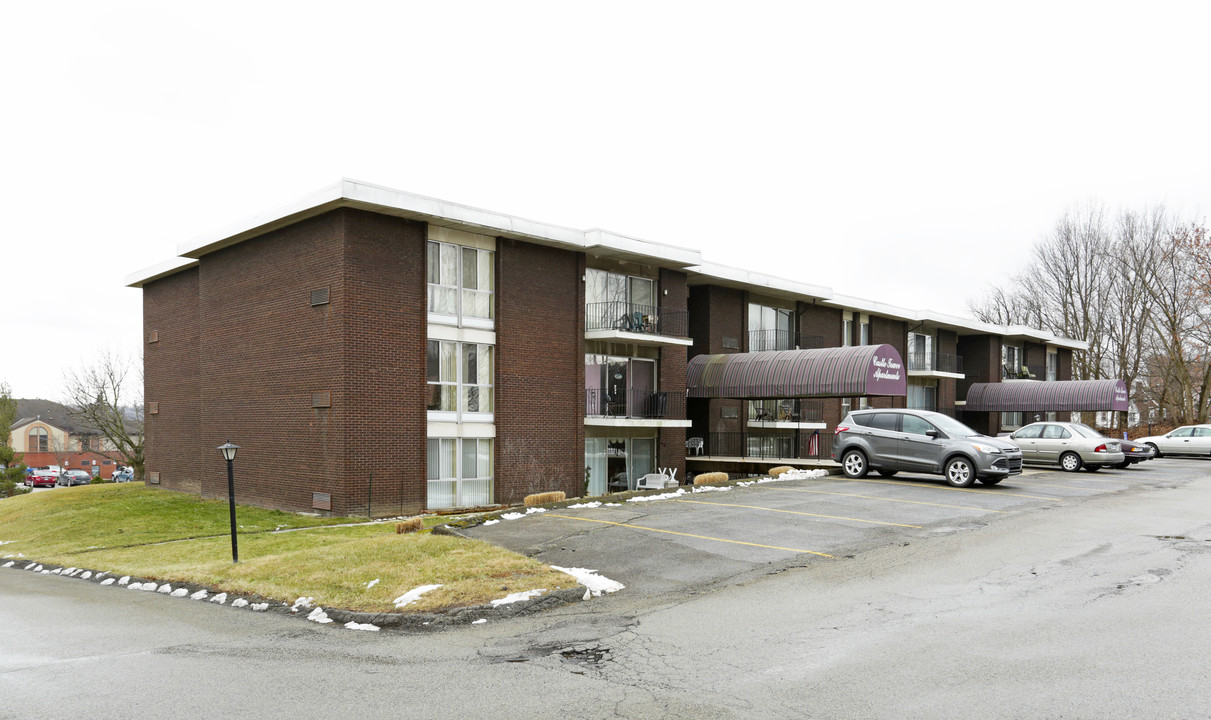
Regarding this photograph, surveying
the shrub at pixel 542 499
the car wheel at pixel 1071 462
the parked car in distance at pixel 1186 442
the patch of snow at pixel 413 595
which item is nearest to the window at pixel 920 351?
the parked car in distance at pixel 1186 442

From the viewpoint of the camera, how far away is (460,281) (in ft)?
74.8

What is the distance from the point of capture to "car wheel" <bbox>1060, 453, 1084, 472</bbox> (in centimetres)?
2738

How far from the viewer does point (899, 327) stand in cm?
4169

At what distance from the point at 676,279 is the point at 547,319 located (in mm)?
6250

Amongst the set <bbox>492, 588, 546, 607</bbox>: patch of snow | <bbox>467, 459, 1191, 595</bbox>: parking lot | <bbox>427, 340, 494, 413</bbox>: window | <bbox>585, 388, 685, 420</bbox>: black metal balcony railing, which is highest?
<bbox>427, 340, 494, 413</bbox>: window

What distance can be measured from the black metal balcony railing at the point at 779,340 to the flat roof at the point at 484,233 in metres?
1.52

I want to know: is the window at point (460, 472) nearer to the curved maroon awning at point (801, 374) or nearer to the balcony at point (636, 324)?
the balcony at point (636, 324)

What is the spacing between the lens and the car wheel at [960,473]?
66.7ft

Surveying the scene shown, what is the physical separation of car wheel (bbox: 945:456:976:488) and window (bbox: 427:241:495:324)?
40.6 ft

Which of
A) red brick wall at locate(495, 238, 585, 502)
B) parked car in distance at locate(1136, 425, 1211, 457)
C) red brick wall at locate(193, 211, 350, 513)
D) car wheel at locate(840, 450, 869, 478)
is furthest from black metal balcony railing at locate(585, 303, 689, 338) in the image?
parked car in distance at locate(1136, 425, 1211, 457)

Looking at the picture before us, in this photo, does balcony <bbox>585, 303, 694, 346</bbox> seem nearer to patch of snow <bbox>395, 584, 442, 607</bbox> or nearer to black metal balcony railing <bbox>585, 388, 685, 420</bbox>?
black metal balcony railing <bbox>585, 388, 685, 420</bbox>

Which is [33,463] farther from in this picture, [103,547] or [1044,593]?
[1044,593]

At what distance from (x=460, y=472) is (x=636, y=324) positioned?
7.93 meters

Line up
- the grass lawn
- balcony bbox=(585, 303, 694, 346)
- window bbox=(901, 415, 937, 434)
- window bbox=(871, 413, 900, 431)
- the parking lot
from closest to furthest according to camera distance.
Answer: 1. the grass lawn
2. the parking lot
3. window bbox=(901, 415, 937, 434)
4. window bbox=(871, 413, 900, 431)
5. balcony bbox=(585, 303, 694, 346)
